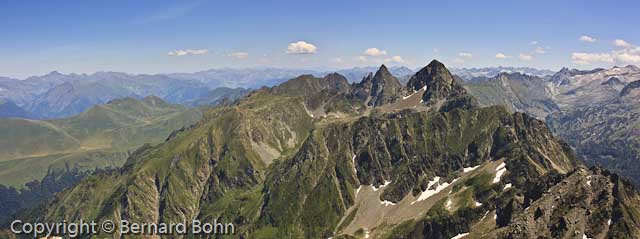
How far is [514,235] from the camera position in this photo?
604 ft

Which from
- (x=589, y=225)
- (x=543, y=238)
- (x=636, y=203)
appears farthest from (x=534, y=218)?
(x=636, y=203)

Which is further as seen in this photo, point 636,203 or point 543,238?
point 636,203

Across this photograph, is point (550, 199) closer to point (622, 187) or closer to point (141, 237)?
point (622, 187)

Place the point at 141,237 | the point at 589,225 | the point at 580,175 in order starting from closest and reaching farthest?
the point at 141,237, the point at 589,225, the point at 580,175

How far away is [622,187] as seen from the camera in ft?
639

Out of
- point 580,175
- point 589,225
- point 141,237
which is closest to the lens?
point 141,237

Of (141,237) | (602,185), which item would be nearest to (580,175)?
(602,185)

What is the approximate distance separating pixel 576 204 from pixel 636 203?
3364cm

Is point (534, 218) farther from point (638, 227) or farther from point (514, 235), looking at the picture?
point (638, 227)

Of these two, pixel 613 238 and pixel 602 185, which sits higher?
pixel 602 185

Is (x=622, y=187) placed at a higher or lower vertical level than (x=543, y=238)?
higher

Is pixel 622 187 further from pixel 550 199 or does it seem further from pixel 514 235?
pixel 514 235

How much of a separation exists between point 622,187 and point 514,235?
182ft

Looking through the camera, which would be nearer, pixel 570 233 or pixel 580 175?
pixel 570 233
